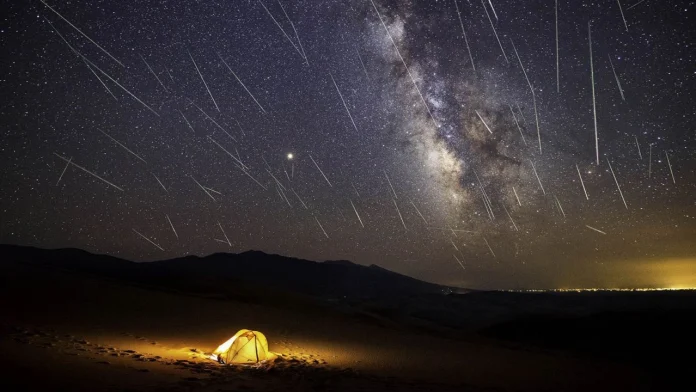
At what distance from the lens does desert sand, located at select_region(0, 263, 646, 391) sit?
967cm

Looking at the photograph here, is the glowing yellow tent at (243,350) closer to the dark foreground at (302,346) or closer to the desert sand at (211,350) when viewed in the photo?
the desert sand at (211,350)

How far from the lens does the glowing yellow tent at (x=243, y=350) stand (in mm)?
13523

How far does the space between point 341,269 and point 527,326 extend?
523ft

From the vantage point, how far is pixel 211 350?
15062 millimetres

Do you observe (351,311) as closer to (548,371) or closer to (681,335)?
(548,371)

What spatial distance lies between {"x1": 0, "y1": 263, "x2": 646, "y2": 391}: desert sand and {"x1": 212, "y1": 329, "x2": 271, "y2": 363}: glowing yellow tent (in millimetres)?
611

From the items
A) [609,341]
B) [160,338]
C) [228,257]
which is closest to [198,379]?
[160,338]

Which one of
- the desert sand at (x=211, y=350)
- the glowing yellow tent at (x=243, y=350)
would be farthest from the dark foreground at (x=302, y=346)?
the glowing yellow tent at (x=243, y=350)

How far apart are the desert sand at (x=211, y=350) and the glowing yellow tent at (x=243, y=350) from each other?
2.00 ft

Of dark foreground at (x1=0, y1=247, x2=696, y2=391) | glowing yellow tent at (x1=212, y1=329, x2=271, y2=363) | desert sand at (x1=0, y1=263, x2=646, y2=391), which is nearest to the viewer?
desert sand at (x1=0, y1=263, x2=646, y2=391)

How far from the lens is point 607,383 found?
51.3 ft

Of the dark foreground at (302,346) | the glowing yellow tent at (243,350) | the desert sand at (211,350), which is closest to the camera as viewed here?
the desert sand at (211,350)

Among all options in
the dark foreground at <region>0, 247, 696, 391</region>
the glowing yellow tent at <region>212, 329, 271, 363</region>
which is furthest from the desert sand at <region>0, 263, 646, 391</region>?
the glowing yellow tent at <region>212, 329, 271, 363</region>

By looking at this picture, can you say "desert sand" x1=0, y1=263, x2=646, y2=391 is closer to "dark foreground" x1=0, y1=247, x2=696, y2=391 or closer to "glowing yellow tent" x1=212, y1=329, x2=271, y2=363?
"dark foreground" x1=0, y1=247, x2=696, y2=391
